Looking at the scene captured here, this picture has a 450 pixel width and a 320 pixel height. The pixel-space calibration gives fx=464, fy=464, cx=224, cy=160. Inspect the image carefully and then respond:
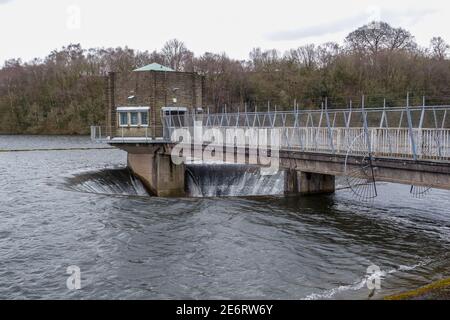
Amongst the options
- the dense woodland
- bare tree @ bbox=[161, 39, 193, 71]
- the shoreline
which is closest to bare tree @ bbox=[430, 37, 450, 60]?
the dense woodland

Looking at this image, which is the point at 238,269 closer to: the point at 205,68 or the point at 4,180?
the point at 4,180

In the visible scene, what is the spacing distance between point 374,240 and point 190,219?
741 centimetres

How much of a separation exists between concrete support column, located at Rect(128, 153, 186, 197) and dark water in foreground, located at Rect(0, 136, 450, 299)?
22.4ft

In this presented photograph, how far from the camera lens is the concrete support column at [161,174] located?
30484 millimetres

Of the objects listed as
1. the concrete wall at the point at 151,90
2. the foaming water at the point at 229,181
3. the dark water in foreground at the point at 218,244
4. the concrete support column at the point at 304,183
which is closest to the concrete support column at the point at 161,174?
the foaming water at the point at 229,181

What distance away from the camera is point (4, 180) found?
29.4 meters

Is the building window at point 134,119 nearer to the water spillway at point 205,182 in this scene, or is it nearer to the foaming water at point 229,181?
the water spillway at point 205,182

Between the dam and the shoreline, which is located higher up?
the dam

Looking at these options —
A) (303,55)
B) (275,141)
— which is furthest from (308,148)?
(303,55)

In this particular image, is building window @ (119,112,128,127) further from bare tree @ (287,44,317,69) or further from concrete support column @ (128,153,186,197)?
bare tree @ (287,44,317,69)

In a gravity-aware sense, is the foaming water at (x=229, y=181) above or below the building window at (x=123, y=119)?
below

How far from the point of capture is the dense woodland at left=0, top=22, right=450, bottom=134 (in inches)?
2530

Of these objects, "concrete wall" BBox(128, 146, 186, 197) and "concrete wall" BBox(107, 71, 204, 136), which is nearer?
"concrete wall" BBox(128, 146, 186, 197)
